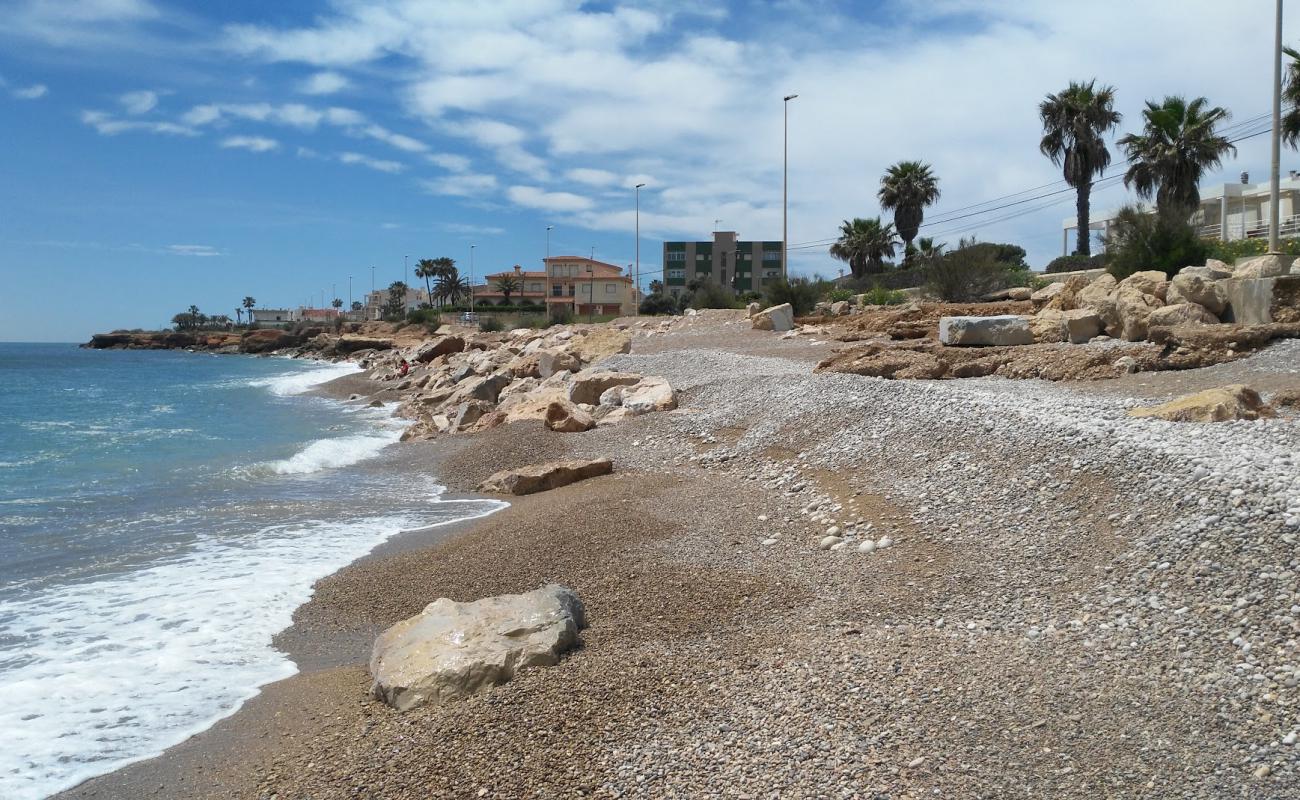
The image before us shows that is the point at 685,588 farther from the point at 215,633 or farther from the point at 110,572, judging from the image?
the point at 110,572

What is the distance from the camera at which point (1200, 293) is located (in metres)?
14.7

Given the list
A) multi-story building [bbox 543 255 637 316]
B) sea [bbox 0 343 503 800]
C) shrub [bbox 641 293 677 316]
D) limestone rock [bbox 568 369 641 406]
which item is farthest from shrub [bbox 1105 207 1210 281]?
multi-story building [bbox 543 255 637 316]

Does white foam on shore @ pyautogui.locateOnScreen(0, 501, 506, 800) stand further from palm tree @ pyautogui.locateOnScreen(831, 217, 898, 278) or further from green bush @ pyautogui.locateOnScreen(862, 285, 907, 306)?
palm tree @ pyautogui.locateOnScreen(831, 217, 898, 278)

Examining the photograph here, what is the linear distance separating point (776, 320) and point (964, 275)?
6583 mm

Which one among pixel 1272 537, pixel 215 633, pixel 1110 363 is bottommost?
pixel 215 633

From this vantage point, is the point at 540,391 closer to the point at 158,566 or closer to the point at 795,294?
the point at 158,566

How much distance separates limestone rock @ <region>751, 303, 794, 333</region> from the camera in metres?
26.5

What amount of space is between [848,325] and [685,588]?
18423 mm

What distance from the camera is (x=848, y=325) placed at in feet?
79.0

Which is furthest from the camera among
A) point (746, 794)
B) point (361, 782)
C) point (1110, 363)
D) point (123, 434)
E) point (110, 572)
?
point (123, 434)

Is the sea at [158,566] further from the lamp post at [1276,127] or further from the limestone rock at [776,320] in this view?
the lamp post at [1276,127]

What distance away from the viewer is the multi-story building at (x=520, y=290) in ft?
322

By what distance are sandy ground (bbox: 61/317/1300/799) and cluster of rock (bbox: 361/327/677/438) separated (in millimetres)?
5603

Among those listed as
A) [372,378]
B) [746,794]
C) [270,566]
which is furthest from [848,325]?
[372,378]
